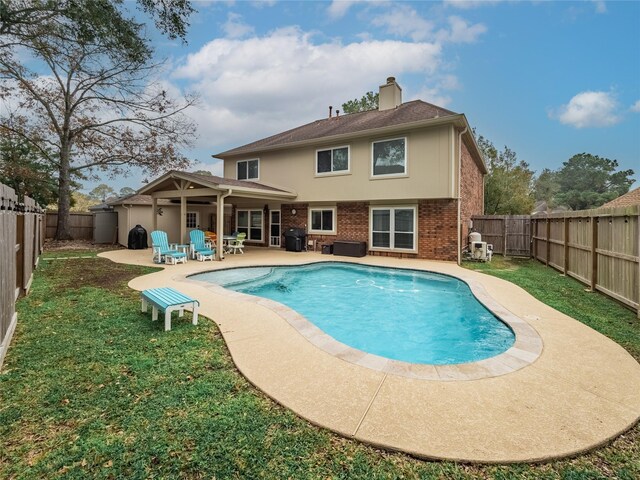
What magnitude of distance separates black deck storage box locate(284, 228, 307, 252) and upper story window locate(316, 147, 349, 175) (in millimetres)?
2975

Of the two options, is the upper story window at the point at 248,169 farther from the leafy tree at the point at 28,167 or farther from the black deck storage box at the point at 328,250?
the leafy tree at the point at 28,167

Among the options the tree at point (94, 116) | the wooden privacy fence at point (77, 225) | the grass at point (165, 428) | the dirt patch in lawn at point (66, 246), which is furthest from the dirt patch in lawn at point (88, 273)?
the wooden privacy fence at point (77, 225)

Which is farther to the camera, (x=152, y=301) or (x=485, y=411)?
(x=152, y=301)

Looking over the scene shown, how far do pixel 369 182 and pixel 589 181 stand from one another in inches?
2637

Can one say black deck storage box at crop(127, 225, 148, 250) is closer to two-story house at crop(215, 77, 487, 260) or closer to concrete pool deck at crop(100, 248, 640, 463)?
two-story house at crop(215, 77, 487, 260)

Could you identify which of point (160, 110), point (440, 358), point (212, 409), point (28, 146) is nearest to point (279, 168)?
point (160, 110)

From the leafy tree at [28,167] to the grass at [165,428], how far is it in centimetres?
2117

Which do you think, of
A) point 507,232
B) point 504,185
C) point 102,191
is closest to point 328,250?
point 507,232

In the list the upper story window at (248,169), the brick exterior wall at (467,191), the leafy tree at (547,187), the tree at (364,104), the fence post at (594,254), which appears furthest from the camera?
the leafy tree at (547,187)

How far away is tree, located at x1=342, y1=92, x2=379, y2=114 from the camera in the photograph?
102ft

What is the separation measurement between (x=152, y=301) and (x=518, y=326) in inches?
227

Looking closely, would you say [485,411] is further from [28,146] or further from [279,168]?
[28,146]

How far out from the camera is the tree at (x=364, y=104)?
102 ft

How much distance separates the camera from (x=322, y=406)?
2.77 meters
